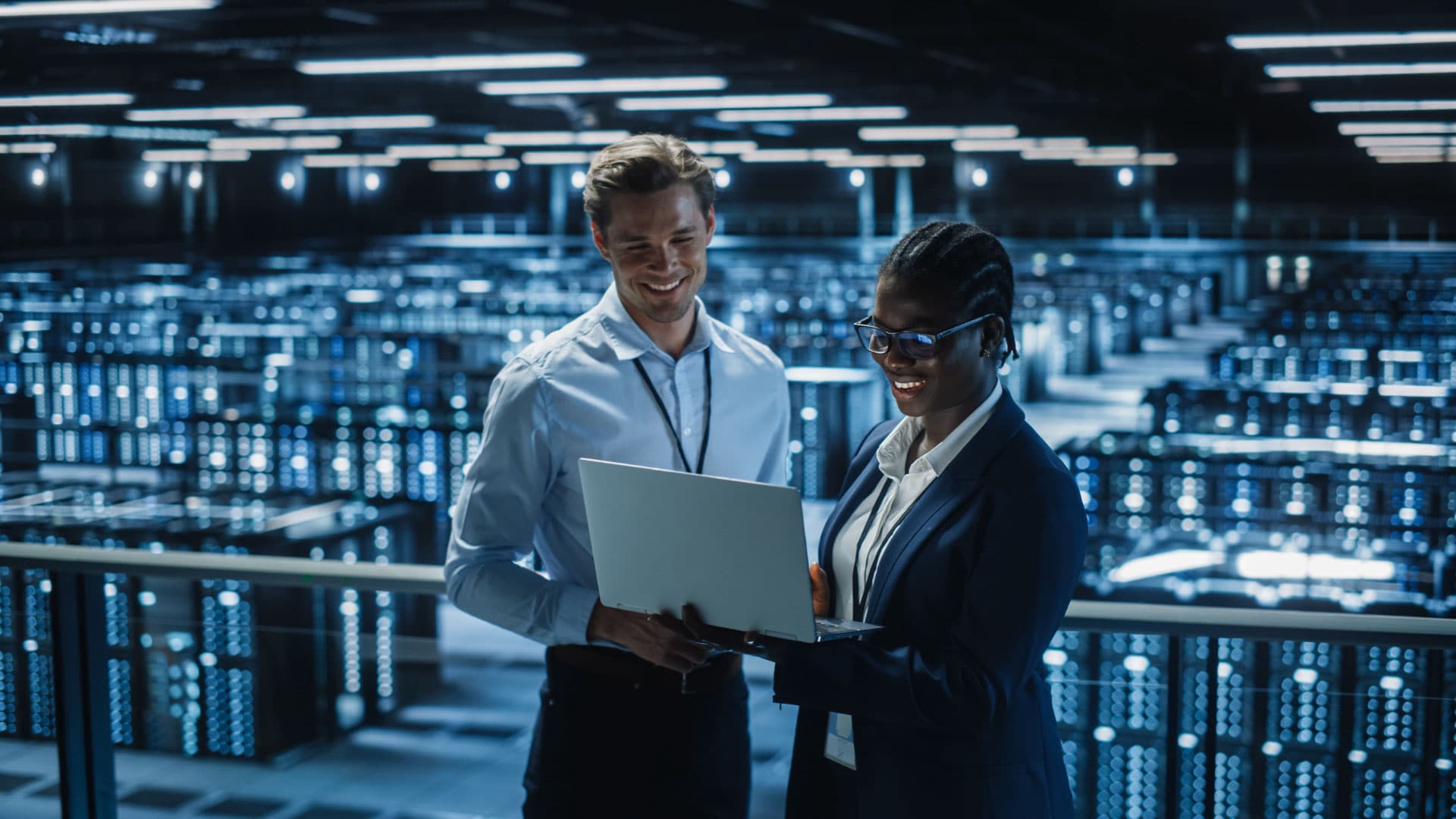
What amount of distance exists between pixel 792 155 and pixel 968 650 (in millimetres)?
18012

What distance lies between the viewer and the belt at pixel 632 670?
1.61m

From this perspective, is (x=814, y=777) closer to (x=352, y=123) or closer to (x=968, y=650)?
(x=968, y=650)

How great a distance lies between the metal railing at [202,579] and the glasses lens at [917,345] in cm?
77

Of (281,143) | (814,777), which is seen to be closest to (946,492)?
(814,777)

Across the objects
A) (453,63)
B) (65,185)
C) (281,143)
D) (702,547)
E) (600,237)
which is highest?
(453,63)

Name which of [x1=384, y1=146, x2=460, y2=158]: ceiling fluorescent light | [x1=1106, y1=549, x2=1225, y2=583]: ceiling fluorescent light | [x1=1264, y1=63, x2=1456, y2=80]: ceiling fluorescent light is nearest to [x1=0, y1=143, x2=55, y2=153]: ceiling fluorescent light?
[x1=384, y1=146, x2=460, y2=158]: ceiling fluorescent light

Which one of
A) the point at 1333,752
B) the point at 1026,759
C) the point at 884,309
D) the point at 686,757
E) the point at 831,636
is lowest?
the point at 1333,752

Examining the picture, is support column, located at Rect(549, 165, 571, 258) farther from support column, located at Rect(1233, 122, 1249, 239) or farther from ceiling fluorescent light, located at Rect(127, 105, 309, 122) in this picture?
support column, located at Rect(1233, 122, 1249, 239)

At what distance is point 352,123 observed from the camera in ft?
59.6

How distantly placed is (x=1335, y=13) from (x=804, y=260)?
14.4m

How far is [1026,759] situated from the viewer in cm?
125

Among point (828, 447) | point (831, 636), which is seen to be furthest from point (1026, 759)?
point (828, 447)

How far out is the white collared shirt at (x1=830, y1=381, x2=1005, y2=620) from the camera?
127cm

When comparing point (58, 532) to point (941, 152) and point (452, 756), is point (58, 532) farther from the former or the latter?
point (941, 152)
